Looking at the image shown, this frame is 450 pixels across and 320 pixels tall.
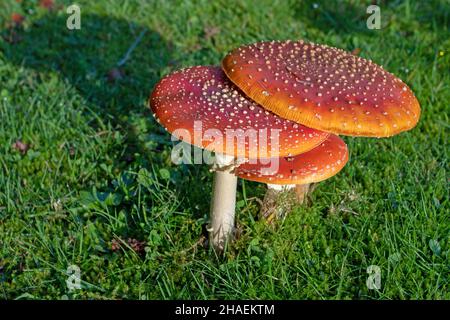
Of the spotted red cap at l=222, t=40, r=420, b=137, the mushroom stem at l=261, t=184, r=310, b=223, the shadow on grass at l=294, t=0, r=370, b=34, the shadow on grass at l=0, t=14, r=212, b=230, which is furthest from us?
the shadow on grass at l=294, t=0, r=370, b=34

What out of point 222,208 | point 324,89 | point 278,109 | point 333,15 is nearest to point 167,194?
point 222,208

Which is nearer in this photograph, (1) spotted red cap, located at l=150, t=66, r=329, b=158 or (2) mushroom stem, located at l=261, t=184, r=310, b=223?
(1) spotted red cap, located at l=150, t=66, r=329, b=158

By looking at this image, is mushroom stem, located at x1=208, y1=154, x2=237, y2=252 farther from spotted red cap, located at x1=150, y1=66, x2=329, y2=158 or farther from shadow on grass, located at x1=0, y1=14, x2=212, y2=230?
shadow on grass, located at x1=0, y1=14, x2=212, y2=230

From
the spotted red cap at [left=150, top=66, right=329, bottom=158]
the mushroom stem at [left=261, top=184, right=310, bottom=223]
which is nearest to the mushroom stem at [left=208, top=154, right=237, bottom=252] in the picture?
the mushroom stem at [left=261, top=184, right=310, bottom=223]

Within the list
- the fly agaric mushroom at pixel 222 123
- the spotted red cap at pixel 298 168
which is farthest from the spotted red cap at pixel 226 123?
the spotted red cap at pixel 298 168

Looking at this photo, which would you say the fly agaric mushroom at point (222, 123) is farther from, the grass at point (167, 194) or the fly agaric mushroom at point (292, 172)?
the grass at point (167, 194)

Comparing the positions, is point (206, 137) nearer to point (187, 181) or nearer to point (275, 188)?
point (275, 188)

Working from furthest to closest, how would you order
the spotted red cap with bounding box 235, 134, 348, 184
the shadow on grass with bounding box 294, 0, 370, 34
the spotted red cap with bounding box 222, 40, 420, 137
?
the shadow on grass with bounding box 294, 0, 370, 34 < the spotted red cap with bounding box 235, 134, 348, 184 < the spotted red cap with bounding box 222, 40, 420, 137
